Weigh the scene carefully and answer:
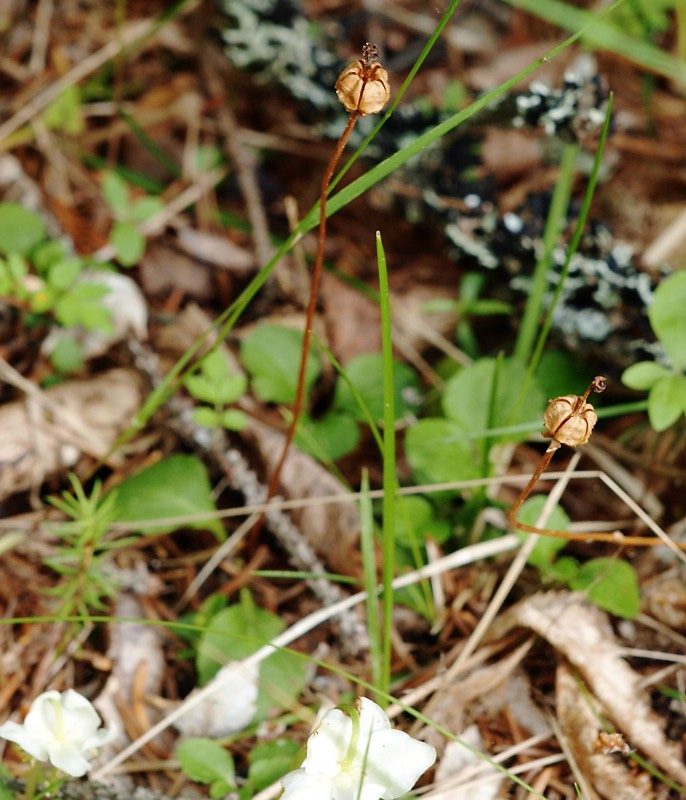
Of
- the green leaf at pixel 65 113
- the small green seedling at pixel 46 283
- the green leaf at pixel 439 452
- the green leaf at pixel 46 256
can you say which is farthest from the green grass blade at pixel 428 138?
the green leaf at pixel 65 113

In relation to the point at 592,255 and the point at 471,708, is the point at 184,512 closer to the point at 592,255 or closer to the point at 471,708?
the point at 471,708

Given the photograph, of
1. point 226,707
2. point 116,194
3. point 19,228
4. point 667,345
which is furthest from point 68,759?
point 116,194

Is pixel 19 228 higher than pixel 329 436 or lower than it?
higher

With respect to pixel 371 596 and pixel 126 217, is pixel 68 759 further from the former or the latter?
pixel 126 217

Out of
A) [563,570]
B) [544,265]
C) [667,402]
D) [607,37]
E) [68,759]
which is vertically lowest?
[68,759]

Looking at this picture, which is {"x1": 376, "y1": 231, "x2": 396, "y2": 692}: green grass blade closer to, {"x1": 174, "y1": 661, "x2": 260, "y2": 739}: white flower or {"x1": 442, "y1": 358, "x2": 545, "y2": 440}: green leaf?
{"x1": 174, "y1": 661, "x2": 260, "y2": 739}: white flower

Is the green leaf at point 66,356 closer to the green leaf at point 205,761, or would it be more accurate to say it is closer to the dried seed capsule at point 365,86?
the green leaf at point 205,761

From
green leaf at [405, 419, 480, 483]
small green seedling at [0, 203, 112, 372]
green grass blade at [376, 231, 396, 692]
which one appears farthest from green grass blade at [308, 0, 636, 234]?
small green seedling at [0, 203, 112, 372]
